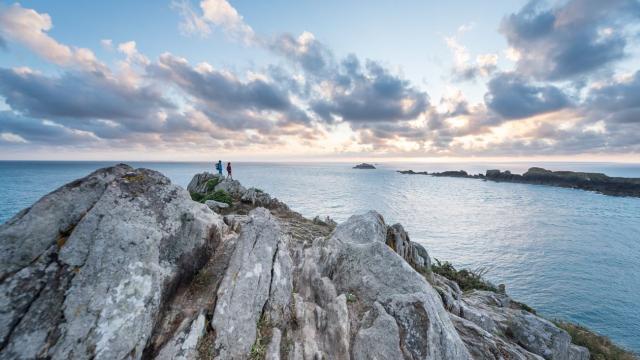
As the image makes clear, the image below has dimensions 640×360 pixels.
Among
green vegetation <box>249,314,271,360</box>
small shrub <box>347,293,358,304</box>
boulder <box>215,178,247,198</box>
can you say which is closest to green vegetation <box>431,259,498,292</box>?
small shrub <box>347,293,358,304</box>

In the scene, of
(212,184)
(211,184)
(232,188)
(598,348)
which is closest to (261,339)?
(598,348)

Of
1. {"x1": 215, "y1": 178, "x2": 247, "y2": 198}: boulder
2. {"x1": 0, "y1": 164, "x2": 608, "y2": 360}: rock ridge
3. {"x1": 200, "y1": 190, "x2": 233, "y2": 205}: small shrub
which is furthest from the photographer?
{"x1": 215, "y1": 178, "x2": 247, "y2": 198}: boulder

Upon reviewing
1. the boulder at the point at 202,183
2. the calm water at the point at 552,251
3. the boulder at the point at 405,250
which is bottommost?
the calm water at the point at 552,251

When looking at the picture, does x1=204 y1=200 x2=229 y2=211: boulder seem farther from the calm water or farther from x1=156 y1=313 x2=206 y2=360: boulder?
the calm water

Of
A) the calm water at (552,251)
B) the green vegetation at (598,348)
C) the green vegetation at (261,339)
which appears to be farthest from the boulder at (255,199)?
the green vegetation at (598,348)

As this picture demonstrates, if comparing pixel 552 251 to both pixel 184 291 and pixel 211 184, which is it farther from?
pixel 184 291

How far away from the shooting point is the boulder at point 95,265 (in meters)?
6.65

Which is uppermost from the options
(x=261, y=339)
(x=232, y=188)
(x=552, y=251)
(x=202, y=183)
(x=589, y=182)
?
(x=589, y=182)

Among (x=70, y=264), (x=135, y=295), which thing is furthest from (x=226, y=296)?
(x=70, y=264)

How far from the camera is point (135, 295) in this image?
7.68 meters

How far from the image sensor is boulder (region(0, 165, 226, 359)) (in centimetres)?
665

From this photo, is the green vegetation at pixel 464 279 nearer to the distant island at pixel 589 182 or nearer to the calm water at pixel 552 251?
the calm water at pixel 552 251

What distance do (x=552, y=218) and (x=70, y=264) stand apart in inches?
4063

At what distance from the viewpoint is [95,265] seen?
7.72 m
